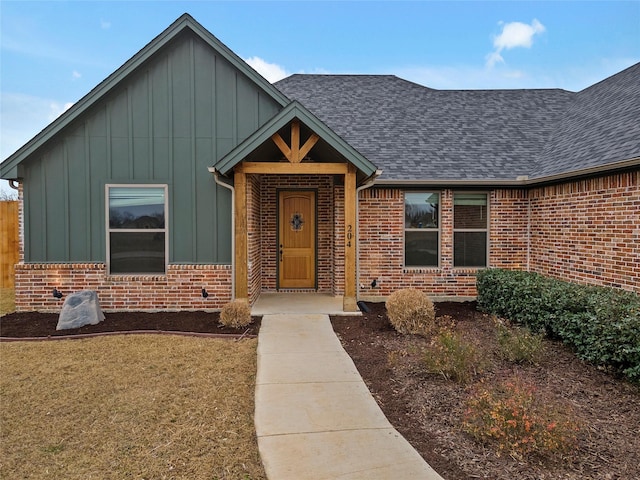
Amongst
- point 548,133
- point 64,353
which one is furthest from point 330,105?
point 64,353

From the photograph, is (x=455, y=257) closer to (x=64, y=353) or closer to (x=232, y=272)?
(x=232, y=272)

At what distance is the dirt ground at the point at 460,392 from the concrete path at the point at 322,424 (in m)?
0.20

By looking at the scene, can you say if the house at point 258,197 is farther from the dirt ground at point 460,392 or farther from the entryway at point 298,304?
the dirt ground at point 460,392

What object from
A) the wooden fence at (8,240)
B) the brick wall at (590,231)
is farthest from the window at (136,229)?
the brick wall at (590,231)

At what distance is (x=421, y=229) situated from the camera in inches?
372

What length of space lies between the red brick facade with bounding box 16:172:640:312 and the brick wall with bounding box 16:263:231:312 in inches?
0.8

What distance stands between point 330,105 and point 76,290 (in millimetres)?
8031

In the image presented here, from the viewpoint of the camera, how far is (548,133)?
10828mm

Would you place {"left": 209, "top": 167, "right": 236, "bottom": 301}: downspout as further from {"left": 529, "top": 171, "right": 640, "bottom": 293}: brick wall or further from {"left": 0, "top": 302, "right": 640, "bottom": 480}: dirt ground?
{"left": 529, "top": 171, "right": 640, "bottom": 293}: brick wall

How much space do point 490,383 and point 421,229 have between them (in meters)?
5.29

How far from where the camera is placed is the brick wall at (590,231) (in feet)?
22.0

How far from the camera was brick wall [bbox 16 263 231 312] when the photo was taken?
7.98m

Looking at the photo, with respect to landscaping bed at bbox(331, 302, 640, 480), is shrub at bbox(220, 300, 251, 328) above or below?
above

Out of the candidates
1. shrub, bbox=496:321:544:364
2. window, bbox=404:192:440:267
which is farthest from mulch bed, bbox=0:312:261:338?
window, bbox=404:192:440:267
